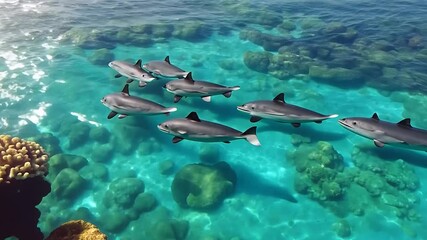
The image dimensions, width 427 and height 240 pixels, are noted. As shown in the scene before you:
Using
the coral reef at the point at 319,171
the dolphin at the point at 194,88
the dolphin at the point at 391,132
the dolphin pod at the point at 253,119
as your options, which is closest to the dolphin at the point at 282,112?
the dolphin pod at the point at 253,119

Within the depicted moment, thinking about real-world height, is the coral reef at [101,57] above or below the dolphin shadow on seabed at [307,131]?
above

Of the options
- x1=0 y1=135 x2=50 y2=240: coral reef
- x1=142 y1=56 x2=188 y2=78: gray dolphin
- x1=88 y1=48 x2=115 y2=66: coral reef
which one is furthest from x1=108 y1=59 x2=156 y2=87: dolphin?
x1=88 y1=48 x2=115 y2=66: coral reef

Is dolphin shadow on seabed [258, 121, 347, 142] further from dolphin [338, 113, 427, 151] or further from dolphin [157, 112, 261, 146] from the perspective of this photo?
dolphin [157, 112, 261, 146]

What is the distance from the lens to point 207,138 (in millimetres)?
8812

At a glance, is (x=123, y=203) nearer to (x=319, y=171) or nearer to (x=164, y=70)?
(x=164, y=70)

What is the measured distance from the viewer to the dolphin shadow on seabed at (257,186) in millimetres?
10484

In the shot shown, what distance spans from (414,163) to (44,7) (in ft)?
90.2

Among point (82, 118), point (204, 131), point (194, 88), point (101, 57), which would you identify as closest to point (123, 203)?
point (204, 131)

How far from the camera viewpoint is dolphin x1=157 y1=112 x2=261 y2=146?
8695 mm

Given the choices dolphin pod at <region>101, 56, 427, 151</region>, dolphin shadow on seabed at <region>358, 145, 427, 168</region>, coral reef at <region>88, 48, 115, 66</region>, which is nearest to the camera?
dolphin pod at <region>101, 56, 427, 151</region>

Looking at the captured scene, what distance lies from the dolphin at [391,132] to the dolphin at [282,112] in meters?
1.15

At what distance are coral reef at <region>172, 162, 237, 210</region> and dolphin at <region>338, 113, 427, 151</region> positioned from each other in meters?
4.11

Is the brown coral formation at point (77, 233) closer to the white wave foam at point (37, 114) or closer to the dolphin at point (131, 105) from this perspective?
the dolphin at point (131, 105)

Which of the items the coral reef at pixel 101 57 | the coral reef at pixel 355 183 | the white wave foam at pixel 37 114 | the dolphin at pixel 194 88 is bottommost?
the white wave foam at pixel 37 114
